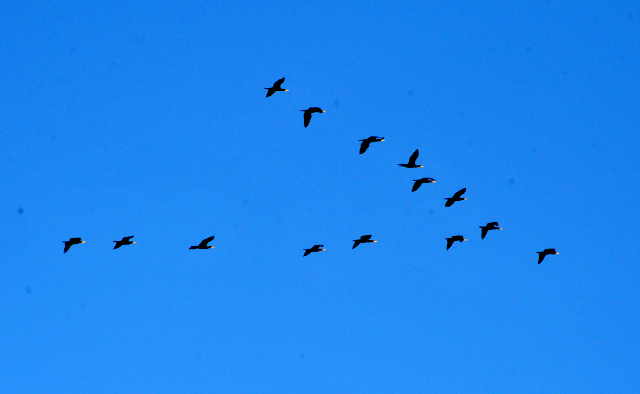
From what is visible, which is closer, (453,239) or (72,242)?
(72,242)

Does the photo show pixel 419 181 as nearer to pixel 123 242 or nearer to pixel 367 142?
pixel 367 142

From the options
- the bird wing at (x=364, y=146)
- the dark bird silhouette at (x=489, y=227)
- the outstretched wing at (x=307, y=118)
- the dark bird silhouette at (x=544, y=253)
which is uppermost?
the outstretched wing at (x=307, y=118)

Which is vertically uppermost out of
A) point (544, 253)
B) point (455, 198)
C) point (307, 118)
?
point (307, 118)

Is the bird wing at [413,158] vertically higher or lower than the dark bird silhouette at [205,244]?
higher

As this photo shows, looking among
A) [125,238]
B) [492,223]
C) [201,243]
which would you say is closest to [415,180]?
[492,223]

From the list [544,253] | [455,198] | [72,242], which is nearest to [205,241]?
[72,242]

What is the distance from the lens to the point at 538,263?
75.5 meters

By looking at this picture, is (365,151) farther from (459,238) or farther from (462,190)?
(459,238)

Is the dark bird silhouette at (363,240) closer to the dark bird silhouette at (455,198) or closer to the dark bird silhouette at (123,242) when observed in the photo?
the dark bird silhouette at (455,198)

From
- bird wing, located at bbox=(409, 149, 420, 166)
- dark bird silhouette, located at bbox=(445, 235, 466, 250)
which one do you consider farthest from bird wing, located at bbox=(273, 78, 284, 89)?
dark bird silhouette, located at bbox=(445, 235, 466, 250)

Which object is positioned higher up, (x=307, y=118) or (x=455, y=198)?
(x=307, y=118)

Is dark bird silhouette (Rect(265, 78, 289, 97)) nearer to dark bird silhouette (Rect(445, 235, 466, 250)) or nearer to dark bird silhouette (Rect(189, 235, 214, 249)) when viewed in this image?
dark bird silhouette (Rect(189, 235, 214, 249))

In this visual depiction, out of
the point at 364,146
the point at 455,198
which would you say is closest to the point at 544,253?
the point at 455,198

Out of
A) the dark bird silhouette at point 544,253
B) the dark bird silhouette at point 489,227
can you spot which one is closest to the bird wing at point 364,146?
the dark bird silhouette at point 489,227
